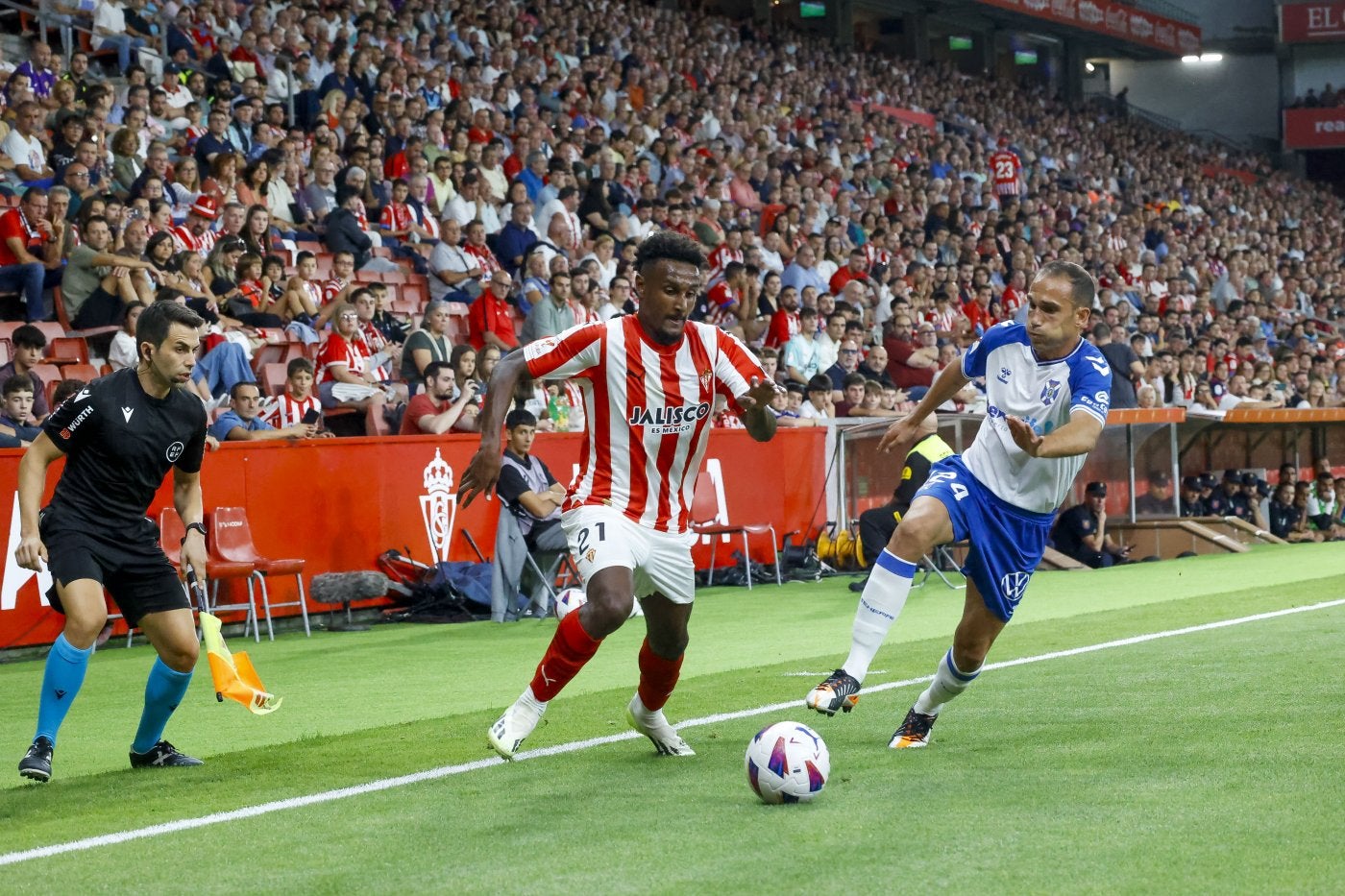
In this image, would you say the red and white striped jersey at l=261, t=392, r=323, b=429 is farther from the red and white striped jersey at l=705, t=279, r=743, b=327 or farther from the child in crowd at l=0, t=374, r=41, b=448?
the red and white striped jersey at l=705, t=279, r=743, b=327

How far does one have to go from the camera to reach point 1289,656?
9805 millimetres

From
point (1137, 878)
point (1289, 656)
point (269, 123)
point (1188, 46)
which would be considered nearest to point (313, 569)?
point (269, 123)

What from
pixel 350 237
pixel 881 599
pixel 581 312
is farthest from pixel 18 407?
pixel 881 599

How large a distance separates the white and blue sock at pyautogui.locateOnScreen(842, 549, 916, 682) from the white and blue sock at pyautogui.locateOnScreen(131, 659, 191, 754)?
2878mm

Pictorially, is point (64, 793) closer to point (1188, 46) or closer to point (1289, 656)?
Answer: point (1289, 656)

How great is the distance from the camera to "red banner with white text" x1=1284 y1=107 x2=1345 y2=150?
5072 cm

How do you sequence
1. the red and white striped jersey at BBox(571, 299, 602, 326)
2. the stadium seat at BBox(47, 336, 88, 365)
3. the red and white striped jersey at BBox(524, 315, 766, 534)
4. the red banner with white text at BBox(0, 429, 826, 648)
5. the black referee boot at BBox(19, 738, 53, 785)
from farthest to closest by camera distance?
the red and white striped jersey at BBox(571, 299, 602, 326) < the stadium seat at BBox(47, 336, 88, 365) < the red banner with white text at BBox(0, 429, 826, 648) < the red and white striped jersey at BBox(524, 315, 766, 534) < the black referee boot at BBox(19, 738, 53, 785)

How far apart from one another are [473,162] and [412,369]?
503cm

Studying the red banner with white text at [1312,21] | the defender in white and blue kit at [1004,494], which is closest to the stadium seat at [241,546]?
the defender in white and blue kit at [1004,494]

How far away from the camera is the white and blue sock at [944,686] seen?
7215mm

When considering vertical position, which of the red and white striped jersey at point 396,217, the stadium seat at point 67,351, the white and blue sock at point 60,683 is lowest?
the white and blue sock at point 60,683

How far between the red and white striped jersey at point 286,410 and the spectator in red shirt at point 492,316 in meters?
3.64

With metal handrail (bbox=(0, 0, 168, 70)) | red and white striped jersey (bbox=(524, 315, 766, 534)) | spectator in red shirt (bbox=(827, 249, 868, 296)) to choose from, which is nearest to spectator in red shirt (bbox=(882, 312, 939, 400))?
spectator in red shirt (bbox=(827, 249, 868, 296))

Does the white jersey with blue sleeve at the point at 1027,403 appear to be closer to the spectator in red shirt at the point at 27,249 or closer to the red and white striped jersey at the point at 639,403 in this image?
the red and white striped jersey at the point at 639,403
